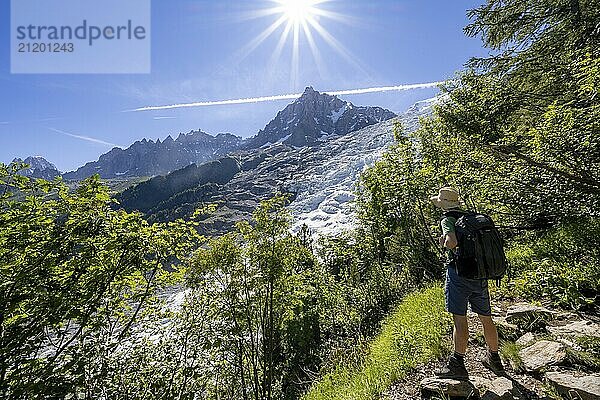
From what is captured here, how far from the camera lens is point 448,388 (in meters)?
3.48

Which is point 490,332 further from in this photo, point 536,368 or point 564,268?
point 564,268

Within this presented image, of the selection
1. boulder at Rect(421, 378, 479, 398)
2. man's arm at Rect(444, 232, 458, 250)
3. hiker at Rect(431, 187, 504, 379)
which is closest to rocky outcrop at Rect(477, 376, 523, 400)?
boulder at Rect(421, 378, 479, 398)

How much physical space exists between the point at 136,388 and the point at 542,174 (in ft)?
28.0

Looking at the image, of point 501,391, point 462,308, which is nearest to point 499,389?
point 501,391

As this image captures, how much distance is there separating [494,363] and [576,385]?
839 mm

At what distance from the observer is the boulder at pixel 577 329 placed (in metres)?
4.02

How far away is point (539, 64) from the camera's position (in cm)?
1109

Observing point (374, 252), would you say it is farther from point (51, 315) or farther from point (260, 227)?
point (51, 315)

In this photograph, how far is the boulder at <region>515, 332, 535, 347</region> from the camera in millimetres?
4229

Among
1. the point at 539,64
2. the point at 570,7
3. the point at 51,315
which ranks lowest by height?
the point at 51,315

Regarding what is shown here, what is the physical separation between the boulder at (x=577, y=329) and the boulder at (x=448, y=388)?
1.67 meters

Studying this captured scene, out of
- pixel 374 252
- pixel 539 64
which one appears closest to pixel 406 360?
pixel 539 64

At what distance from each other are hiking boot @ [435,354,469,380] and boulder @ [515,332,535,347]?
1088mm

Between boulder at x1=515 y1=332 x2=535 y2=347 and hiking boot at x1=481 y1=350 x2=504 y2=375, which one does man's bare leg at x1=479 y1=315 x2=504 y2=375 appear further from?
boulder at x1=515 y1=332 x2=535 y2=347
